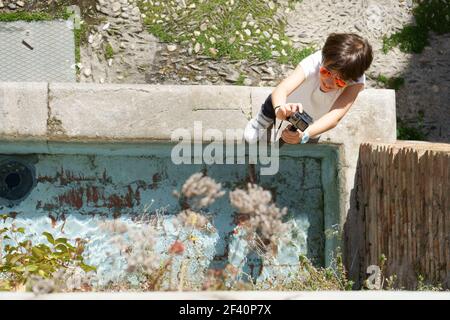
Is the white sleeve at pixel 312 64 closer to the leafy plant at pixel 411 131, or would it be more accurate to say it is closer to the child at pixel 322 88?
the child at pixel 322 88

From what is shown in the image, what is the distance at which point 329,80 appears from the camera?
15.7ft

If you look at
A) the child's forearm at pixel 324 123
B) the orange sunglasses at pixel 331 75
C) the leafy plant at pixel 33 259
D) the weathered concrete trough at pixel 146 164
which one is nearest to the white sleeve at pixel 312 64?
the orange sunglasses at pixel 331 75

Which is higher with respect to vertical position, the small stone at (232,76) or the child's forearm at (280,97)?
the small stone at (232,76)

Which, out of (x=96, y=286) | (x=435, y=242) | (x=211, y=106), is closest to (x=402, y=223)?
(x=435, y=242)

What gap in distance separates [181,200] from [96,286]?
85 cm

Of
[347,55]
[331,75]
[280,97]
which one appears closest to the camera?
[347,55]

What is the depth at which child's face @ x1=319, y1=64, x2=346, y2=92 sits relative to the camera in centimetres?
470

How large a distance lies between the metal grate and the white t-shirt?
2.11 metres

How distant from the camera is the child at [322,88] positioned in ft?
15.1

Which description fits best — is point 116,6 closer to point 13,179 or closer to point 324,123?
point 13,179

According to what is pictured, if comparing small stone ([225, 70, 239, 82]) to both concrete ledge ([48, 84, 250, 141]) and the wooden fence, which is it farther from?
the wooden fence

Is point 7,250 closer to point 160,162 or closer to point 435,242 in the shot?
point 160,162

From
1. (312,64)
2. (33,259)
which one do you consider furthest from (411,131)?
(33,259)

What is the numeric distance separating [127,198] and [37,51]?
5.06ft
